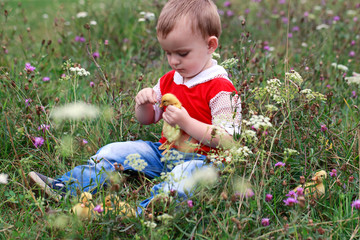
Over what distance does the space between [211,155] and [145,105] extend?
0.61 metres

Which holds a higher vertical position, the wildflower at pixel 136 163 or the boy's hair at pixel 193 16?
the boy's hair at pixel 193 16

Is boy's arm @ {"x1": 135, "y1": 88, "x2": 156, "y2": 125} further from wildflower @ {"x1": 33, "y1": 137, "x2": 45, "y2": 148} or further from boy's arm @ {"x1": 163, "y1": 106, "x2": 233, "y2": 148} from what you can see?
wildflower @ {"x1": 33, "y1": 137, "x2": 45, "y2": 148}

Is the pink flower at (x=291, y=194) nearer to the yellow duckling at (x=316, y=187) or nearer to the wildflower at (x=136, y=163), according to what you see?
the yellow duckling at (x=316, y=187)

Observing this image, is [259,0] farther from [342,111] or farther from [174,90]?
[174,90]

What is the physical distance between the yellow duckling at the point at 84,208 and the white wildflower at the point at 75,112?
24.4 inches

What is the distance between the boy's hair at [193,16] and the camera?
7.22 feet

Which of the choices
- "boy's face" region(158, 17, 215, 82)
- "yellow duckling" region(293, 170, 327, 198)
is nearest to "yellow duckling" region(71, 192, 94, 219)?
"boy's face" region(158, 17, 215, 82)

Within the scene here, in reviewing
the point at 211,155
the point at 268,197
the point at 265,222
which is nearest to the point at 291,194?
the point at 268,197

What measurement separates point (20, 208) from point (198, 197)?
91 centimetres

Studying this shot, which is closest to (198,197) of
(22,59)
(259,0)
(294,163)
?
(294,163)

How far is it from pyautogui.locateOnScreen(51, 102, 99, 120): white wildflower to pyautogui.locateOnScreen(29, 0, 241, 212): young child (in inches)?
10.0

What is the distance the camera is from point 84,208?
2.00 meters

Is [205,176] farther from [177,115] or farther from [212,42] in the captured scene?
[212,42]

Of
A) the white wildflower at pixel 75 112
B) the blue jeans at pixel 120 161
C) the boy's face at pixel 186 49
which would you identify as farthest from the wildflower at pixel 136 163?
the white wildflower at pixel 75 112
